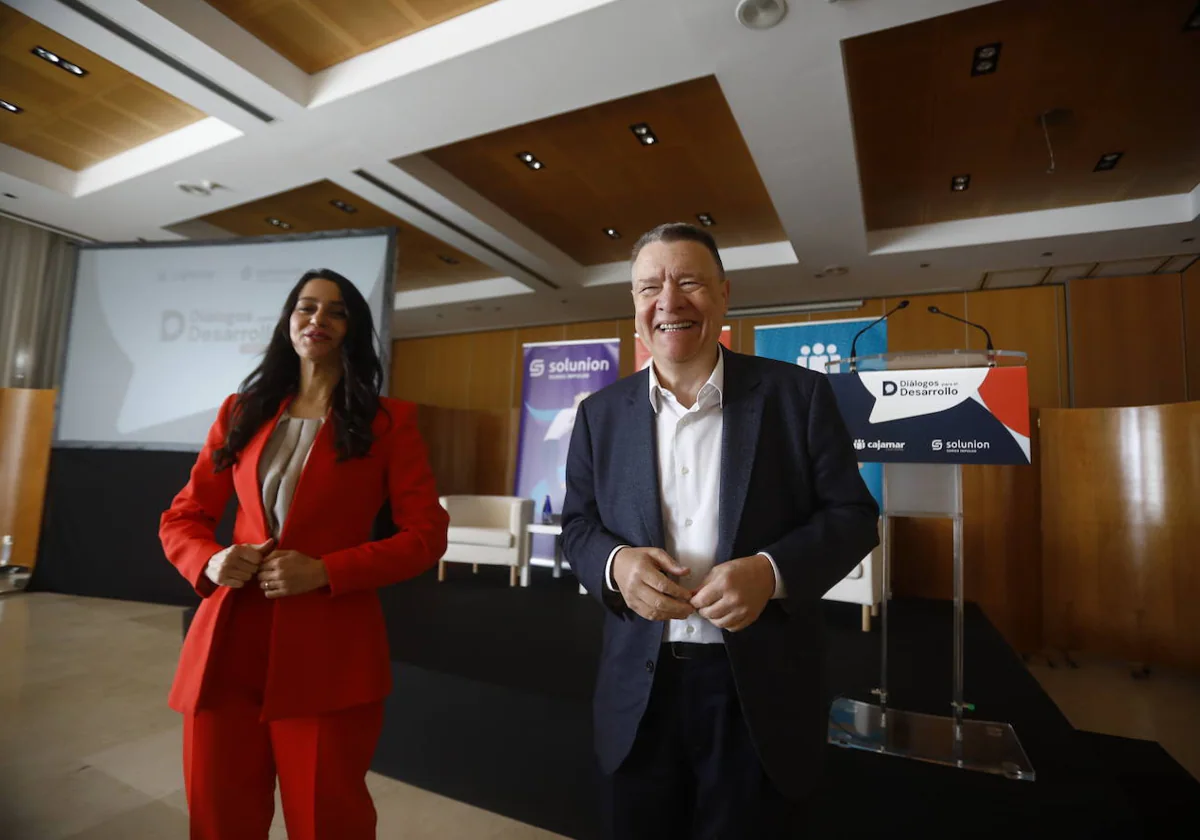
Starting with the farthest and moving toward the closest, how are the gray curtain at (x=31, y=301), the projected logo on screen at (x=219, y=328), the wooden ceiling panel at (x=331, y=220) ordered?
the gray curtain at (x=31, y=301) → the wooden ceiling panel at (x=331, y=220) → the projected logo on screen at (x=219, y=328)

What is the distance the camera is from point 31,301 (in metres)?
6.30

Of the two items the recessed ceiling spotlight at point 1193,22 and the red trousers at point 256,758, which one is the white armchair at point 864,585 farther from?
the recessed ceiling spotlight at point 1193,22

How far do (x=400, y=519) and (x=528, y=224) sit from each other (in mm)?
5721

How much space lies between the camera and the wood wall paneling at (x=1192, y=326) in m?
6.34

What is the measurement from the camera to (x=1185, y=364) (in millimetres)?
6449

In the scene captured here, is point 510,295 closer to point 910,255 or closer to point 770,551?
point 910,255

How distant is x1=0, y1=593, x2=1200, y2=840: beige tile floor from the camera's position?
2141 millimetres

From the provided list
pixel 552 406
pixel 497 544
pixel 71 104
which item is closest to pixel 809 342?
pixel 552 406

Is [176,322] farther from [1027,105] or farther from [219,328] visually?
[1027,105]

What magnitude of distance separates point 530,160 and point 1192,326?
725 centimetres

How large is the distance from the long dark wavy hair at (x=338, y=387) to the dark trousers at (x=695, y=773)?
79cm

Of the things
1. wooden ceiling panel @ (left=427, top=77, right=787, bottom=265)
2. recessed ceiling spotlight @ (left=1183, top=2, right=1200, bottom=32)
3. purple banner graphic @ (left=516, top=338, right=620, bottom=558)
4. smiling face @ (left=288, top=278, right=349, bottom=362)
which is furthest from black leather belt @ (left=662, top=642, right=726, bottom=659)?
purple banner graphic @ (left=516, top=338, right=620, bottom=558)

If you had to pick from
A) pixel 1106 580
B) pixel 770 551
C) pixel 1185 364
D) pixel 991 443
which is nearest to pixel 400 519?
pixel 770 551

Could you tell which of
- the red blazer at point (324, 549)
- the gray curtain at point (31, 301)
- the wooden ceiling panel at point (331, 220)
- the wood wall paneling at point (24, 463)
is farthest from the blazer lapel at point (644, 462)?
the gray curtain at point (31, 301)
